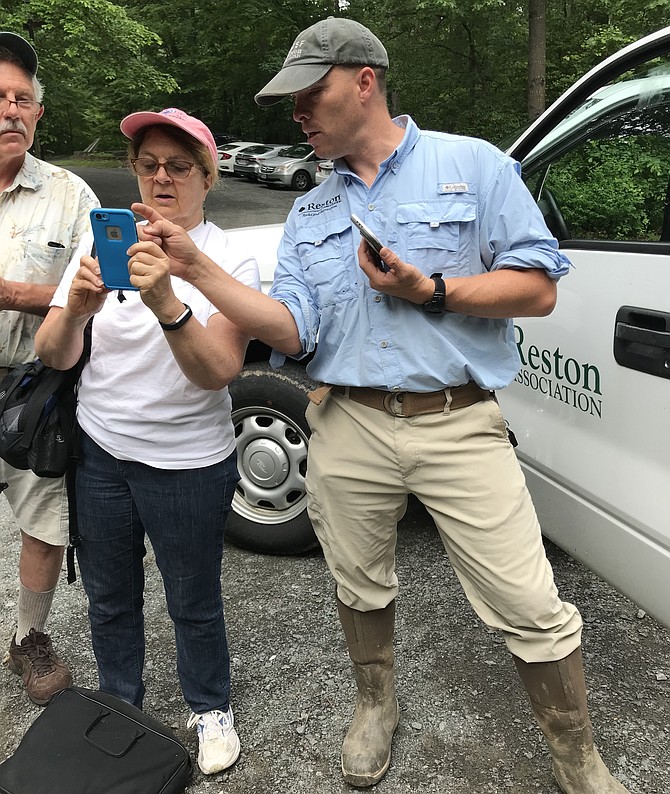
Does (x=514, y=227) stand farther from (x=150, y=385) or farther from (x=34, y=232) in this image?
(x=34, y=232)

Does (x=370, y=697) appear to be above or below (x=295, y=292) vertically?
below

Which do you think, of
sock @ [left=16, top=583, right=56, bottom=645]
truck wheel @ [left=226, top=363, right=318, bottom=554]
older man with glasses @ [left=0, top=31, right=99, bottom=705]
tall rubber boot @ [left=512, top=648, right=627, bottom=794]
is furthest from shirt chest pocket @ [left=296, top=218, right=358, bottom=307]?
sock @ [left=16, top=583, right=56, bottom=645]

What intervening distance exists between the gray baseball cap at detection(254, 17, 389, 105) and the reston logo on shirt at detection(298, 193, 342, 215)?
27 centimetres

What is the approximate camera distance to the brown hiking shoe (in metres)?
2.41

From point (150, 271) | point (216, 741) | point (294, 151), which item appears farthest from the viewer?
point (294, 151)

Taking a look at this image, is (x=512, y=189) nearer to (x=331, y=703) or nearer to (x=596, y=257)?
(x=596, y=257)

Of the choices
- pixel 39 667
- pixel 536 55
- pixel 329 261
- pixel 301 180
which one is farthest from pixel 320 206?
pixel 301 180

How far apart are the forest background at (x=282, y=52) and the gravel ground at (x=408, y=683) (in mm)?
8403

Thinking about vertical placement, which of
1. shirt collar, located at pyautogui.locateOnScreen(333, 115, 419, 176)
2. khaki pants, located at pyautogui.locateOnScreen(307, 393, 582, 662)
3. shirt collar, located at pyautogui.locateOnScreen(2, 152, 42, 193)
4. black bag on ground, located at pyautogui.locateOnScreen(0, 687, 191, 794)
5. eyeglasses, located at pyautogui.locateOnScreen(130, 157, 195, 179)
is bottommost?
black bag on ground, located at pyautogui.locateOnScreen(0, 687, 191, 794)

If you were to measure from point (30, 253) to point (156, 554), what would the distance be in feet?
3.14

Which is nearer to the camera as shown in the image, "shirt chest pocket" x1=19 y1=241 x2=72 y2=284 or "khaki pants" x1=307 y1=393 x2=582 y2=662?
"khaki pants" x1=307 y1=393 x2=582 y2=662

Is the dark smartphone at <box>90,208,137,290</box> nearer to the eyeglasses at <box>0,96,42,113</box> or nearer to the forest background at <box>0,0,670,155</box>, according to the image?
the eyeglasses at <box>0,96,42,113</box>

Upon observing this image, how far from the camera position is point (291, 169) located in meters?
20.2

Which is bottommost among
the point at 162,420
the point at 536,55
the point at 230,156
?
the point at 162,420
